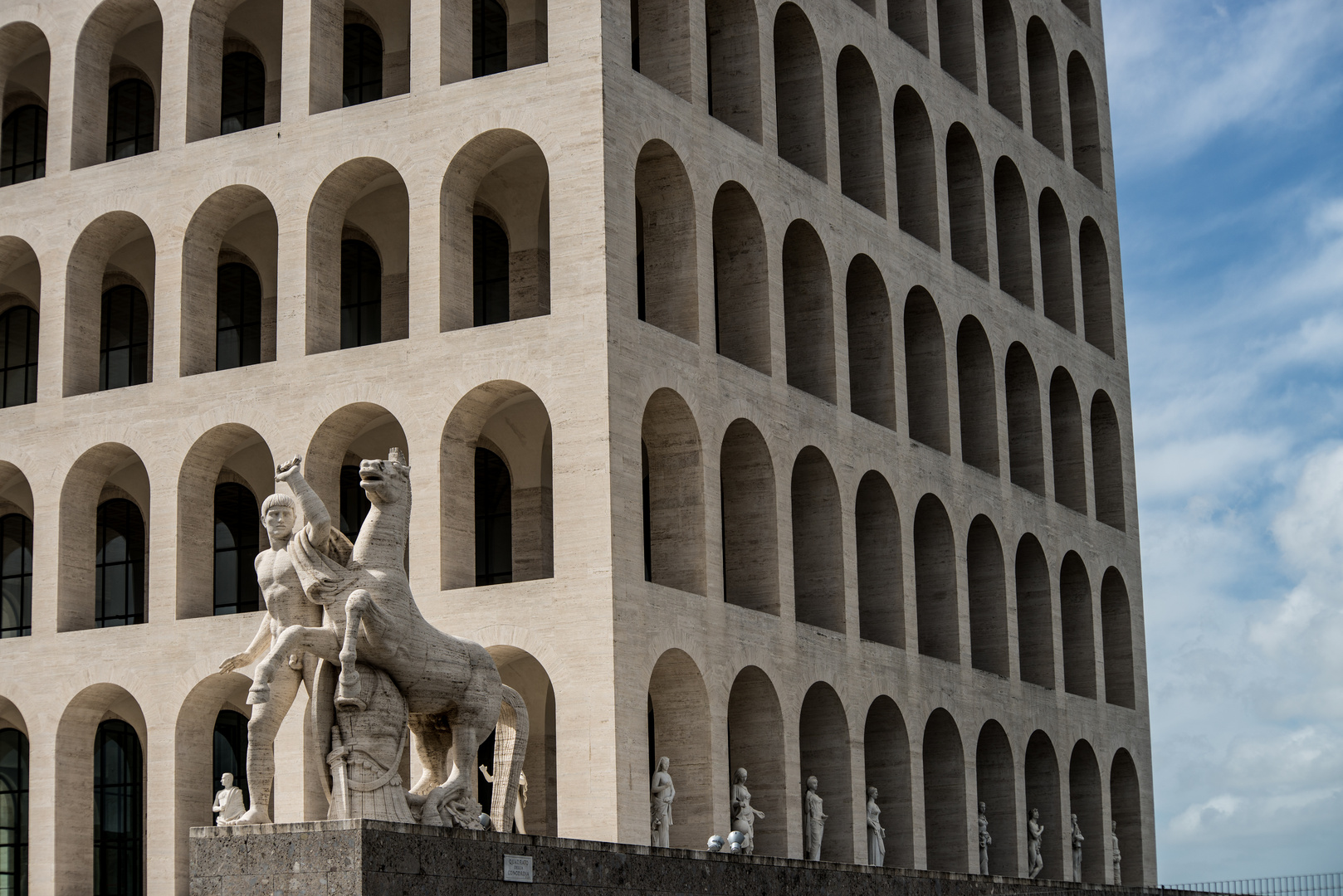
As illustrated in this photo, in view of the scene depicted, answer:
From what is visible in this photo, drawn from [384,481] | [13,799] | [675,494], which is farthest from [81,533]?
[384,481]

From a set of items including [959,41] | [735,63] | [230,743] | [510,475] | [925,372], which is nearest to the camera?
[510,475]

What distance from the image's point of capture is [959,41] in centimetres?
5016

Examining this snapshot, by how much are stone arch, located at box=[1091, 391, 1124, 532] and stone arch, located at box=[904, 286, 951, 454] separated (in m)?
10.8

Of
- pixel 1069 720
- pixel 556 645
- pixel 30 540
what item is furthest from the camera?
pixel 1069 720

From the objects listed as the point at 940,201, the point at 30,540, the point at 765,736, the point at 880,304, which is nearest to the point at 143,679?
the point at 30,540

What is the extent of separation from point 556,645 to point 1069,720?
2072 cm

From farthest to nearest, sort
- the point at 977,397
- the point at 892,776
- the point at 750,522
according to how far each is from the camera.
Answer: the point at 977,397 → the point at 892,776 → the point at 750,522

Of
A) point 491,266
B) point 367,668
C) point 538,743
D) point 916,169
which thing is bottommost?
point 538,743

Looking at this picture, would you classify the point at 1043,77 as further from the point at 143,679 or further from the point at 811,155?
the point at 143,679

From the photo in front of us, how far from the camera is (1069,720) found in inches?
1953

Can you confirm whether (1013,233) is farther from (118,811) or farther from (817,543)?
(118,811)

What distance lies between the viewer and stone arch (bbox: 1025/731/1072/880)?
48.2 meters

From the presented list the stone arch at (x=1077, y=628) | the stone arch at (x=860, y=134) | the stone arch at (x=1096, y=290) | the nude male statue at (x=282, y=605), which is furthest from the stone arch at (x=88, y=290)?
the stone arch at (x=1096, y=290)

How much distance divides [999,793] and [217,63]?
22.9 metres
